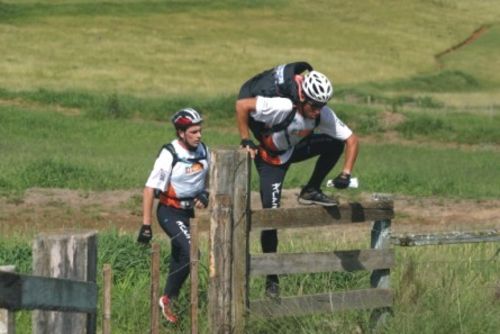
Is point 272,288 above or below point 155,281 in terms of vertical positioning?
below

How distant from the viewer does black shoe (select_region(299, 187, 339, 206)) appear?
317 inches

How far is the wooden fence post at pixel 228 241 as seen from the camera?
7.46m

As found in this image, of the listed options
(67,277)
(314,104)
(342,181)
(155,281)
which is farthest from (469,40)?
(67,277)

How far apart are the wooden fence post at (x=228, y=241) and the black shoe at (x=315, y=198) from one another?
704 mm

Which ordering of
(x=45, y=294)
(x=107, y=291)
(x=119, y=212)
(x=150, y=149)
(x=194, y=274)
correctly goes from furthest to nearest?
1. (x=150, y=149)
2. (x=119, y=212)
3. (x=194, y=274)
4. (x=107, y=291)
5. (x=45, y=294)

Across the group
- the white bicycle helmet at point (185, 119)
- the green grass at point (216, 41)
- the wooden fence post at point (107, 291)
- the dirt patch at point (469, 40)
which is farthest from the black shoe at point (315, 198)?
the dirt patch at point (469, 40)

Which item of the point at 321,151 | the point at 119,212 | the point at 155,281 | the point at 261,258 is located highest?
the point at 321,151

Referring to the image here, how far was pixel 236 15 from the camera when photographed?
209 feet

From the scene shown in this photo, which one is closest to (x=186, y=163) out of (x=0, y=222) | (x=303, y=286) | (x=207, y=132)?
(x=303, y=286)

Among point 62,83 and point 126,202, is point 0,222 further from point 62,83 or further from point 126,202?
point 62,83

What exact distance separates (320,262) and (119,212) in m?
9.85

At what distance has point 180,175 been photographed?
29.2ft

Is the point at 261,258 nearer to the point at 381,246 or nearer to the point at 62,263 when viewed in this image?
the point at 381,246

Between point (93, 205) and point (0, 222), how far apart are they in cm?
177
